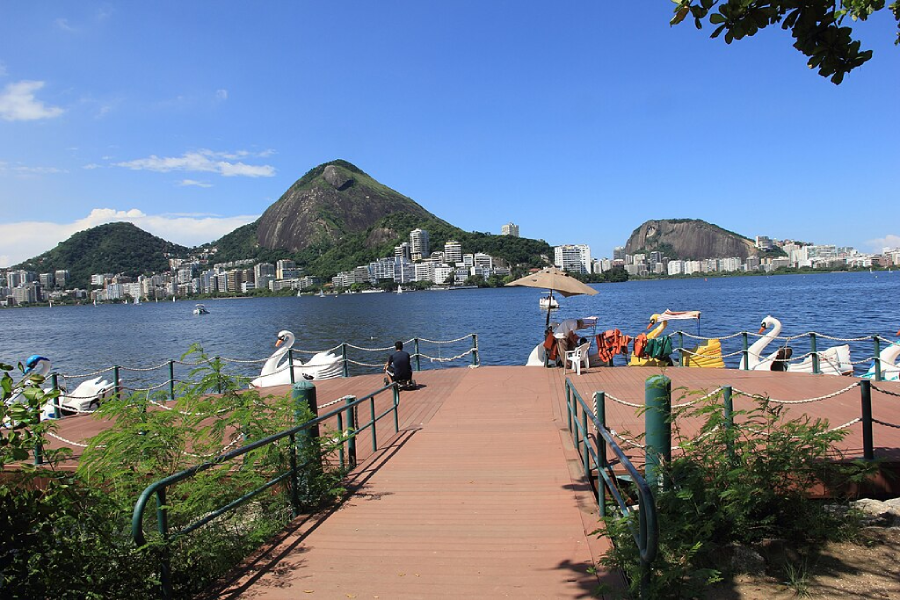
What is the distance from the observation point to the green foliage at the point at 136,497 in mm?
2766

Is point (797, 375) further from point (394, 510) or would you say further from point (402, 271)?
point (402, 271)

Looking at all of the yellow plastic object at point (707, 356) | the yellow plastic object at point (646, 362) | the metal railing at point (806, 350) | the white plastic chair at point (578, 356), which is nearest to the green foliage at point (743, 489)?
the metal railing at point (806, 350)

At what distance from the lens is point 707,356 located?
585 inches

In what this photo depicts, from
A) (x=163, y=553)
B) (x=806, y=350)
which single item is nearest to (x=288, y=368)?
(x=163, y=553)

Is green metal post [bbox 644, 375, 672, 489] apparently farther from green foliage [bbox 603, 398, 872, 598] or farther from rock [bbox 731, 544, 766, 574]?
rock [bbox 731, 544, 766, 574]

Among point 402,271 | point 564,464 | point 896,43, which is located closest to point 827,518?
point 564,464

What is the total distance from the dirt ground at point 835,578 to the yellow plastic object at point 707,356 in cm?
1053

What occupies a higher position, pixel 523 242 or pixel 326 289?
pixel 523 242

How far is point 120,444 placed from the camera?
13.7 ft

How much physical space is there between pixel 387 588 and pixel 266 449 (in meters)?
1.72

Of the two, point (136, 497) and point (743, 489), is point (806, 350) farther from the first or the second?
point (136, 497)

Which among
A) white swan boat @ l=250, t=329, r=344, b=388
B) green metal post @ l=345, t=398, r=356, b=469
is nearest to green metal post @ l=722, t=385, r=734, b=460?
green metal post @ l=345, t=398, r=356, b=469

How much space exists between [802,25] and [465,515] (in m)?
4.43

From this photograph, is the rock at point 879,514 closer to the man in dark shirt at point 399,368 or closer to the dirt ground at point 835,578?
the dirt ground at point 835,578
